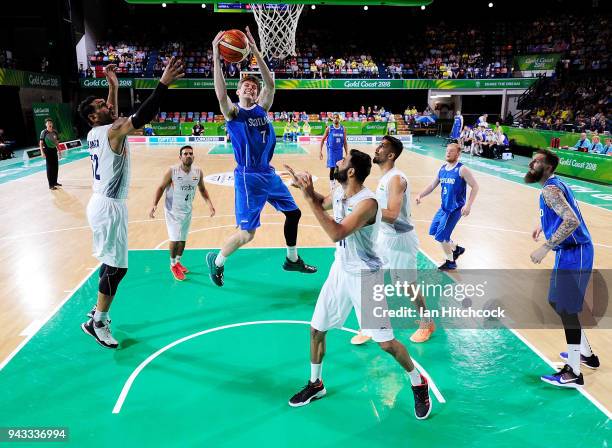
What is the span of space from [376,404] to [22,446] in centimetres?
259

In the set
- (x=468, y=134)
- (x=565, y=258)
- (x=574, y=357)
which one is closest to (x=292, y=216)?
(x=565, y=258)

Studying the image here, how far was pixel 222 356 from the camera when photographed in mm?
4590

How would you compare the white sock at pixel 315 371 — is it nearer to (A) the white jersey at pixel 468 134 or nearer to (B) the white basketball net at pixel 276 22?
(B) the white basketball net at pixel 276 22

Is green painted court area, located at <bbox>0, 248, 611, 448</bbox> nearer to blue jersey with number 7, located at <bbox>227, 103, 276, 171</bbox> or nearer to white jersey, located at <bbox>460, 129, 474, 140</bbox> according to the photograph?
blue jersey with number 7, located at <bbox>227, 103, 276, 171</bbox>

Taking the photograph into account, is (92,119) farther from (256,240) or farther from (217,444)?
(256,240)

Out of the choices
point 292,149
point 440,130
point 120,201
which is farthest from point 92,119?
point 440,130

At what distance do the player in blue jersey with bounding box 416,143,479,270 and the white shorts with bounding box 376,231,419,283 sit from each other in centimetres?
178

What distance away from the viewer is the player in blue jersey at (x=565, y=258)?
3885 mm

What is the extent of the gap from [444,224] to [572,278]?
2636 mm

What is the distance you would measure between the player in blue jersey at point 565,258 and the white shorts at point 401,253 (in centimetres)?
113

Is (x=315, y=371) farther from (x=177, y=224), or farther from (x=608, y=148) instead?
(x=608, y=148)

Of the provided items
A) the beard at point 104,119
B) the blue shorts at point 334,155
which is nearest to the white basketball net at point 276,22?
the blue shorts at point 334,155

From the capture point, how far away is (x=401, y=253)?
4641 mm

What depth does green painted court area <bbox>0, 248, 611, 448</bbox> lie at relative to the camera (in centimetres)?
347
